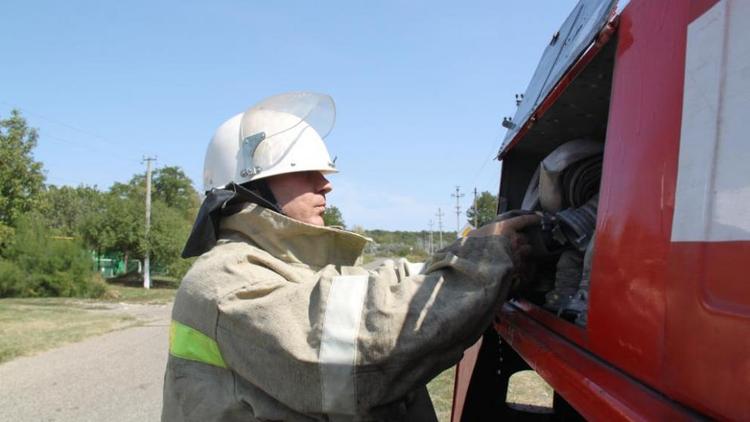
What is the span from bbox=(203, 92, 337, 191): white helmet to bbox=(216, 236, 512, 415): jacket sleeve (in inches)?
31.1

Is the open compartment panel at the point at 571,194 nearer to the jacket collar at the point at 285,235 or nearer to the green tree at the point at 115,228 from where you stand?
the jacket collar at the point at 285,235

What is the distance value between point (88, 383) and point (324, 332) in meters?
7.65

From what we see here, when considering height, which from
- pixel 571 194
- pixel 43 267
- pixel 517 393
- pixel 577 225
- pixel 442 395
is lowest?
pixel 43 267

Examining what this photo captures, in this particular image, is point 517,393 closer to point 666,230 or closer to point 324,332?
point 324,332

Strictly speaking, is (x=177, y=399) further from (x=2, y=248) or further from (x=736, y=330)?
(x=2, y=248)

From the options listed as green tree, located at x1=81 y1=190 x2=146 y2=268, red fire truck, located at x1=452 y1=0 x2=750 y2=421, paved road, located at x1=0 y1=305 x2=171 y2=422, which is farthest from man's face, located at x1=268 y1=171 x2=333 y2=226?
green tree, located at x1=81 y1=190 x2=146 y2=268

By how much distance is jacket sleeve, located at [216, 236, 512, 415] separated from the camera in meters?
1.55

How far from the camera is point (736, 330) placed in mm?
862

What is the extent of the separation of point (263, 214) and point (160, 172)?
2665 inches

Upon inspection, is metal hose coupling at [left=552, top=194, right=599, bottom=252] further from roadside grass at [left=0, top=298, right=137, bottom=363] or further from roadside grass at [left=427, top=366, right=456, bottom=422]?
roadside grass at [left=0, top=298, right=137, bottom=363]

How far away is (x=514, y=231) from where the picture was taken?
1.84 meters

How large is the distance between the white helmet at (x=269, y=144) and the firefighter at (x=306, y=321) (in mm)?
268

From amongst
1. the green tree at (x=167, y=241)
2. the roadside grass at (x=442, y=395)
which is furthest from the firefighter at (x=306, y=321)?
the green tree at (x=167, y=241)

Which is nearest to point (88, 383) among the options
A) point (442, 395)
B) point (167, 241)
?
point (442, 395)
